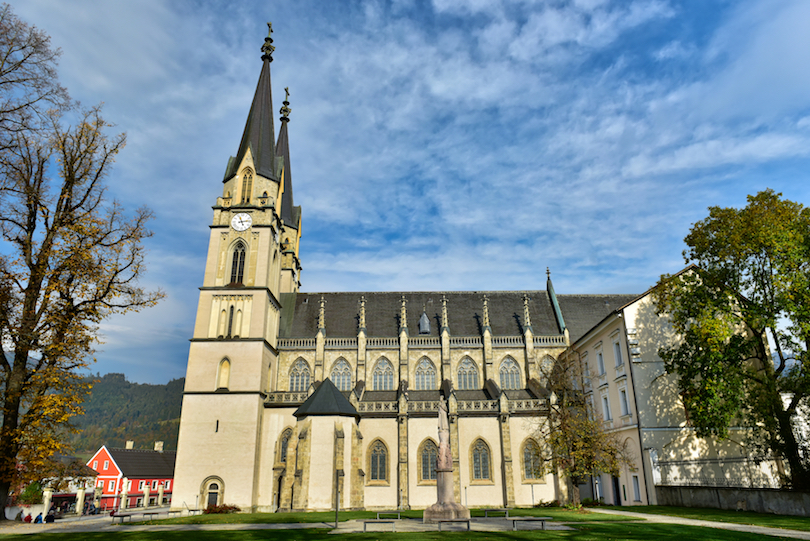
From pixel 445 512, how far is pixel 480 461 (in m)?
15.5

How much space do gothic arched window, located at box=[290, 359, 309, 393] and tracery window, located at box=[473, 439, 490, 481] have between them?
14374 millimetres

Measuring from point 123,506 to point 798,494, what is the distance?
4581 cm

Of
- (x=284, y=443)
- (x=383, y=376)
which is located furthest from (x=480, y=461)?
(x=284, y=443)

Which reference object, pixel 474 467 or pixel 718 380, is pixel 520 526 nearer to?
pixel 718 380

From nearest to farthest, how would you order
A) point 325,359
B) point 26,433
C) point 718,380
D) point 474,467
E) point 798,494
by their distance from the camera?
point 26,433
point 798,494
point 718,380
point 474,467
point 325,359

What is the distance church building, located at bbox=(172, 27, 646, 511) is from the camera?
34.9m

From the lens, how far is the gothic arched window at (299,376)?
4181 centimetres

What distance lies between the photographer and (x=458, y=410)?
37.4 m

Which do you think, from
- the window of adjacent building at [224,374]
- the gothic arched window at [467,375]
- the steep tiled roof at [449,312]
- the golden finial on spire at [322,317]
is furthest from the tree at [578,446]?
the window of adjacent building at [224,374]

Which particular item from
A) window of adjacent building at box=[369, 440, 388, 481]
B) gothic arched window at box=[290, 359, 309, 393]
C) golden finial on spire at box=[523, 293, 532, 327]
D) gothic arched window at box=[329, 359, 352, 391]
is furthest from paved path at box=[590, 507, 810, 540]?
gothic arched window at box=[290, 359, 309, 393]

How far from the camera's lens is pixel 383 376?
4231cm

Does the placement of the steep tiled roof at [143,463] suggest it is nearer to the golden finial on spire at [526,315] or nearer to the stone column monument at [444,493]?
the golden finial on spire at [526,315]

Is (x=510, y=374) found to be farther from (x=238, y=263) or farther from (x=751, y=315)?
(x=238, y=263)

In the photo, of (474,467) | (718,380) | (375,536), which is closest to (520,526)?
(375,536)
